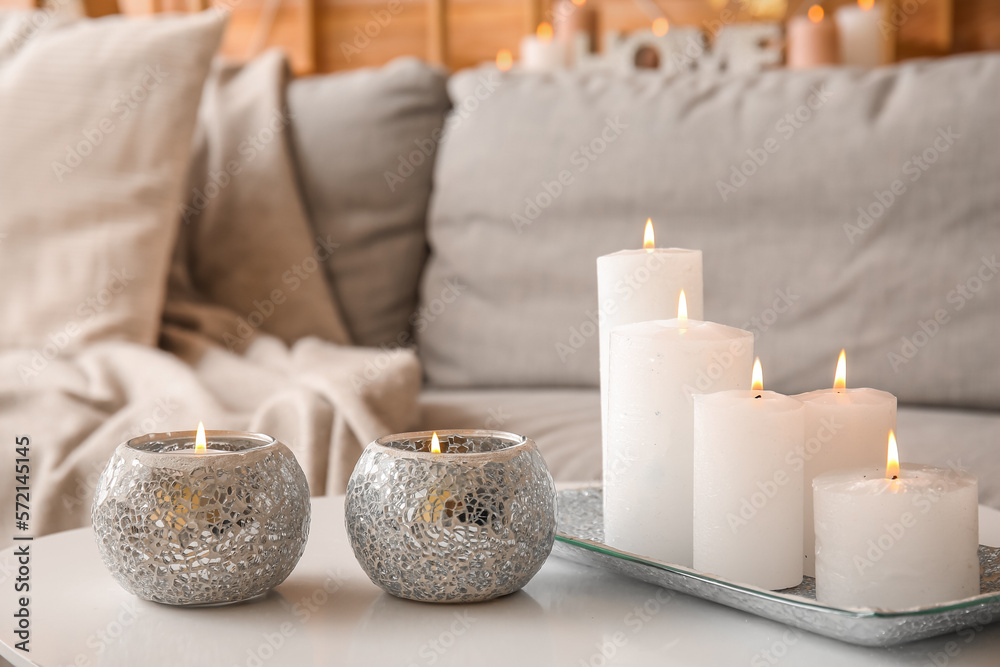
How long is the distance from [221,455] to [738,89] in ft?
3.64

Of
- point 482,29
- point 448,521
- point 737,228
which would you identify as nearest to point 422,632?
point 448,521

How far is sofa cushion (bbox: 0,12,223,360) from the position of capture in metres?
1.30

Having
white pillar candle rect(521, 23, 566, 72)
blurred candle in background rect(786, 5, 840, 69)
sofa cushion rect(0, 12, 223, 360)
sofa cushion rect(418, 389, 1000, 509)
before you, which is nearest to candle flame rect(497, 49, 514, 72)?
white pillar candle rect(521, 23, 566, 72)

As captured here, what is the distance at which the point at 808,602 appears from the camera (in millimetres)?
447

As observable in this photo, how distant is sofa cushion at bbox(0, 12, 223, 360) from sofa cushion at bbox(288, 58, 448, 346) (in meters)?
0.22

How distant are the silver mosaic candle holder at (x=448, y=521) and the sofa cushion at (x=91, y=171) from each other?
89cm

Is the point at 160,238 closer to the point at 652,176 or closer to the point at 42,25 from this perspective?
the point at 42,25

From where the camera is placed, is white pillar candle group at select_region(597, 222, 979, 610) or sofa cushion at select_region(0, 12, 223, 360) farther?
sofa cushion at select_region(0, 12, 223, 360)

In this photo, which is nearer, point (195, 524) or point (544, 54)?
point (195, 524)

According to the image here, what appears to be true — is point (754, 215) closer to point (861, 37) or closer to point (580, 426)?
point (580, 426)

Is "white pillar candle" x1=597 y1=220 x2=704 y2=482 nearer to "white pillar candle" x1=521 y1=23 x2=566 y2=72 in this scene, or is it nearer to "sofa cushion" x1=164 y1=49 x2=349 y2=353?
"sofa cushion" x1=164 y1=49 x2=349 y2=353

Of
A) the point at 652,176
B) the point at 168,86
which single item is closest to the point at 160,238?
the point at 168,86

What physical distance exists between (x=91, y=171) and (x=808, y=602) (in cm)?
121

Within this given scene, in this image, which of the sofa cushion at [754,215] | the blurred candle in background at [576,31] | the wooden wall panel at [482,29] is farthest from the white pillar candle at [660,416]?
the wooden wall panel at [482,29]
